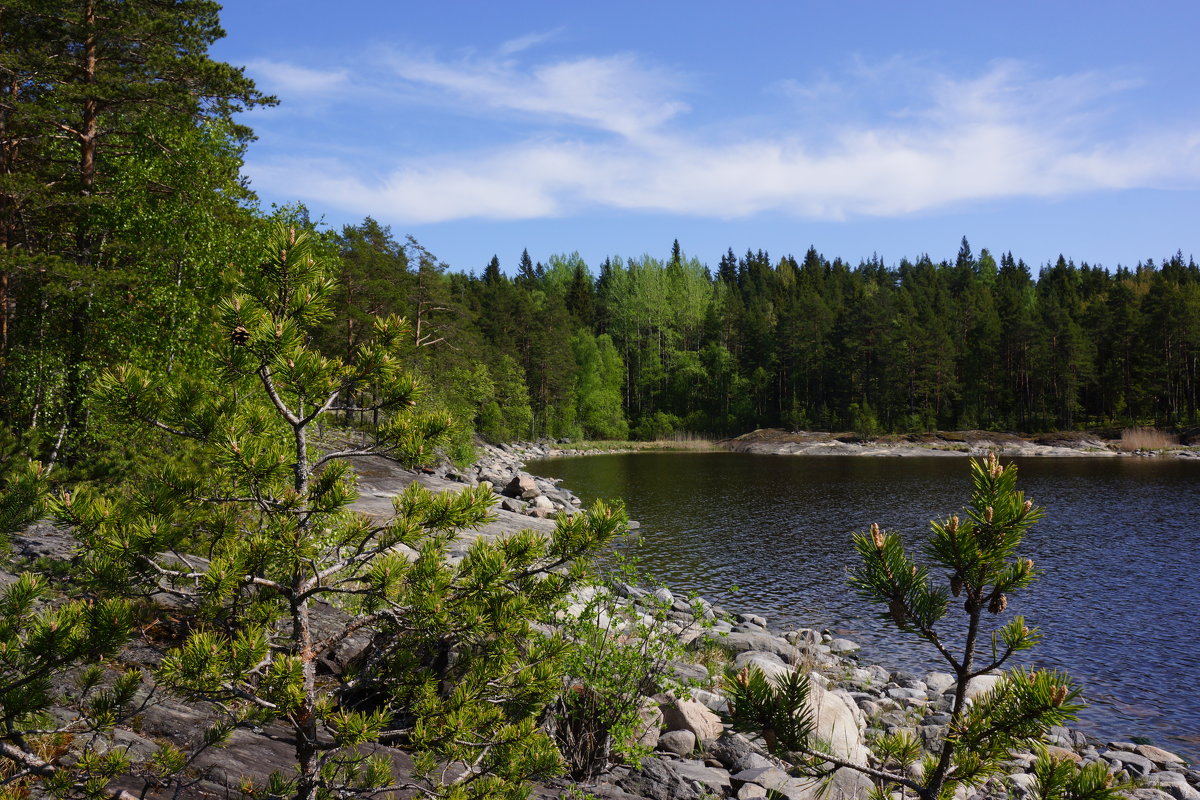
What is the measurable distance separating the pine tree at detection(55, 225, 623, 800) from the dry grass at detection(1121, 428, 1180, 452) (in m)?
80.0

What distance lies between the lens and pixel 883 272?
13488cm

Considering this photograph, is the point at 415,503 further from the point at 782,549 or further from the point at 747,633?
the point at 782,549

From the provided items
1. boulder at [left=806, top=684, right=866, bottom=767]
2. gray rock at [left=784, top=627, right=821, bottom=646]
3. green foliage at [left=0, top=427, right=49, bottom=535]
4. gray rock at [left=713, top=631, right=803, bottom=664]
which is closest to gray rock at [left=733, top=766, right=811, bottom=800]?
boulder at [left=806, top=684, right=866, bottom=767]

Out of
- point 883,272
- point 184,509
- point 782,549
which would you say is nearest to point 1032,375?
point 883,272

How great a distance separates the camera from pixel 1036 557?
23078mm

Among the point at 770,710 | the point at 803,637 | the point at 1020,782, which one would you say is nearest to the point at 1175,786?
the point at 1020,782

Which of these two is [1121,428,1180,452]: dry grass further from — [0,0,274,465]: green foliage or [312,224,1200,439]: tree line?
[0,0,274,465]: green foliage

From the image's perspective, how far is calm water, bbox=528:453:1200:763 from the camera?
545 inches

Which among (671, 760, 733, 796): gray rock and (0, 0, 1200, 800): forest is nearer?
(0, 0, 1200, 800): forest

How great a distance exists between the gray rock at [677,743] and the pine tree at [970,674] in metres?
5.39

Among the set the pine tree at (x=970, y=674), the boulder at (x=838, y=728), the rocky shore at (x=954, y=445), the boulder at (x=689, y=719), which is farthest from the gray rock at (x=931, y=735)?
the rocky shore at (x=954, y=445)

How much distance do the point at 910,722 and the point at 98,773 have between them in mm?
11029

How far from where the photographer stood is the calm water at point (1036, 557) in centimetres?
1384

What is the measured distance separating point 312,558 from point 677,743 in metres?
5.83
